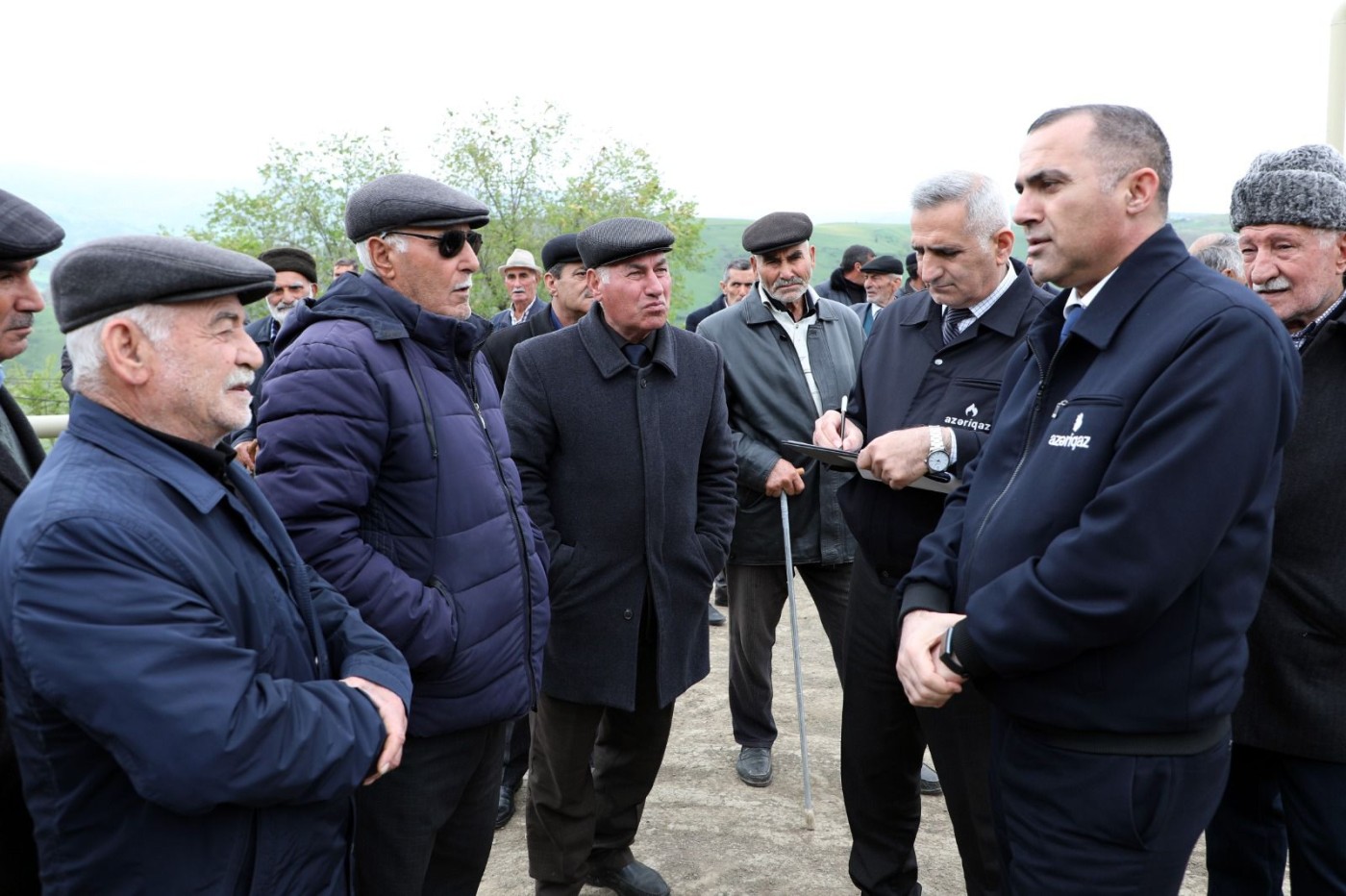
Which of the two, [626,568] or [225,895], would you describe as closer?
[225,895]

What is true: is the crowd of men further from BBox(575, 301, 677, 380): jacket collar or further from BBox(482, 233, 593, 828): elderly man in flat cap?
BBox(482, 233, 593, 828): elderly man in flat cap

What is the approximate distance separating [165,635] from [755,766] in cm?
349

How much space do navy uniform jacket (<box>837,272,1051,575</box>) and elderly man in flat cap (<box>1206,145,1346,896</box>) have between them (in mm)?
685

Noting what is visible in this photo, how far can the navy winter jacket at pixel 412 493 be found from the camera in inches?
96.7

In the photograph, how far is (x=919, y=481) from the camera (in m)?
3.05

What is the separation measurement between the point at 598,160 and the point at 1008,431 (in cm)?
2374

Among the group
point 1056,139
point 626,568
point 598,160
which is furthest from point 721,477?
point 598,160

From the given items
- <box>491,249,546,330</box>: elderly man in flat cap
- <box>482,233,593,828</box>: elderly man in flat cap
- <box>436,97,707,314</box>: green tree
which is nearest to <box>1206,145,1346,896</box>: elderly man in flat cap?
<box>482,233,593,828</box>: elderly man in flat cap

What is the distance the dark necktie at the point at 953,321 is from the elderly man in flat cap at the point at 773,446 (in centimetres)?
133

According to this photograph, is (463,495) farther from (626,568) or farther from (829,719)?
(829,719)

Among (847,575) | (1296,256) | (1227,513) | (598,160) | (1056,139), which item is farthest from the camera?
(598,160)

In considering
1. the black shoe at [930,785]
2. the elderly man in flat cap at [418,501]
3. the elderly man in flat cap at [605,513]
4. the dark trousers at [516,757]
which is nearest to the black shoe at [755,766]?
the black shoe at [930,785]

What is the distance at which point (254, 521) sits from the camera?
2.02 m

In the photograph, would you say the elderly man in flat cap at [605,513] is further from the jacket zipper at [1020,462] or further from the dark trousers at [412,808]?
the jacket zipper at [1020,462]
